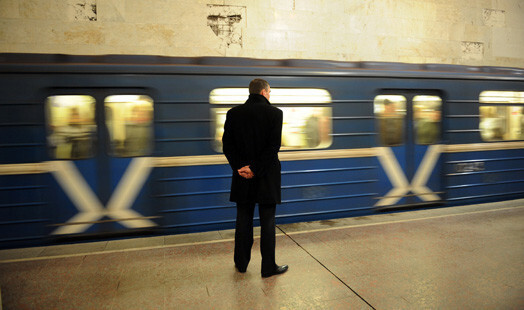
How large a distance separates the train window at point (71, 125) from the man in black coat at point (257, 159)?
6.60 ft

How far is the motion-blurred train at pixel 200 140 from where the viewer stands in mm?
4242

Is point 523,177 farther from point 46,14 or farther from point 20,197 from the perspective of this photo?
point 46,14

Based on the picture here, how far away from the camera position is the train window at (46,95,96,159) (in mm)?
4301

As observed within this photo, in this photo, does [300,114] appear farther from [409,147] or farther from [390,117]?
[409,147]

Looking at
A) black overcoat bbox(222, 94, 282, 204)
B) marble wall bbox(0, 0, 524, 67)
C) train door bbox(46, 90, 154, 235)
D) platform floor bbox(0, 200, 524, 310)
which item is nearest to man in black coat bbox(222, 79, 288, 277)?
black overcoat bbox(222, 94, 282, 204)

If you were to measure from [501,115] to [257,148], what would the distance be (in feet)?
16.9

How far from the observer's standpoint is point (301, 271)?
3674 millimetres

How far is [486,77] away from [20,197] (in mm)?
7111

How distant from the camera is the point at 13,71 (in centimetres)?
414

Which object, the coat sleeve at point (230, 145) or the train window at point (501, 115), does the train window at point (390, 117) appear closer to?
the train window at point (501, 115)

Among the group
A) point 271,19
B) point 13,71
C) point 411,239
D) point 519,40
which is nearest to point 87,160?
point 13,71

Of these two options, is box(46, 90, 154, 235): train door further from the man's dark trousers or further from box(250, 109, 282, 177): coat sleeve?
box(250, 109, 282, 177): coat sleeve

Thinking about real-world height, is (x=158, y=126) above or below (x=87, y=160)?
above

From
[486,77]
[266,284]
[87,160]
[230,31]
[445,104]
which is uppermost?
[230,31]
